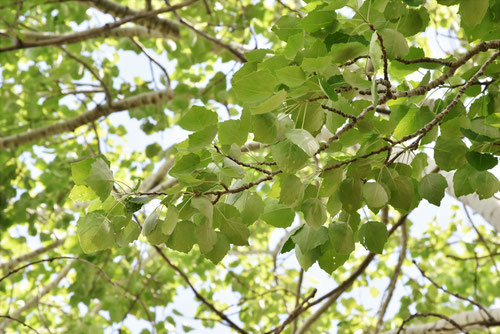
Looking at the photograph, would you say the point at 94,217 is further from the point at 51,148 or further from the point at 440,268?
the point at 440,268

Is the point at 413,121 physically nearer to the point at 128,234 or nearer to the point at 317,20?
the point at 317,20

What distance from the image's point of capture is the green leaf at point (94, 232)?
2.81 ft

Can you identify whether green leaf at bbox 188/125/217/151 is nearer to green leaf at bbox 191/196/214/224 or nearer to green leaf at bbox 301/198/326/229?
green leaf at bbox 191/196/214/224

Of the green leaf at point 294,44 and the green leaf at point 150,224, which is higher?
the green leaf at point 294,44

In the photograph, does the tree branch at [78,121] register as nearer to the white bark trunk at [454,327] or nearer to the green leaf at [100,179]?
the white bark trunk at [454,327]

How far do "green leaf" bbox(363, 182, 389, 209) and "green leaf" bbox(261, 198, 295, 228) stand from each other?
6.7 inches

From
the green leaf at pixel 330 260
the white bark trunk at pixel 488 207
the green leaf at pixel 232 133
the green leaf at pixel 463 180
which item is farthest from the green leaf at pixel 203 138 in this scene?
the white bark trunk at pixel 488 207

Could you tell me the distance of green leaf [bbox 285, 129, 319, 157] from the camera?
2.33 feet

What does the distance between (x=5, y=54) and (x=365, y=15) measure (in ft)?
8.83

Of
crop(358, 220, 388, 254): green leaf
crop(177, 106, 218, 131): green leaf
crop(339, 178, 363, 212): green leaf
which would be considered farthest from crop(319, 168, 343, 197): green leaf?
crop(177, 106, 218, 131): green leaf

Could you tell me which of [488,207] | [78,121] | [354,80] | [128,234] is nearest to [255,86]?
[354,80]

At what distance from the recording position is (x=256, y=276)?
3986mm

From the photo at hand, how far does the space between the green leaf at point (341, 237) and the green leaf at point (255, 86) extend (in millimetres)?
292

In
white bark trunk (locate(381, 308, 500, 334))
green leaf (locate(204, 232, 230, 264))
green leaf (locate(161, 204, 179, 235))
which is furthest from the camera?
white bark trunk (locate(381, 308, 500, 334))
